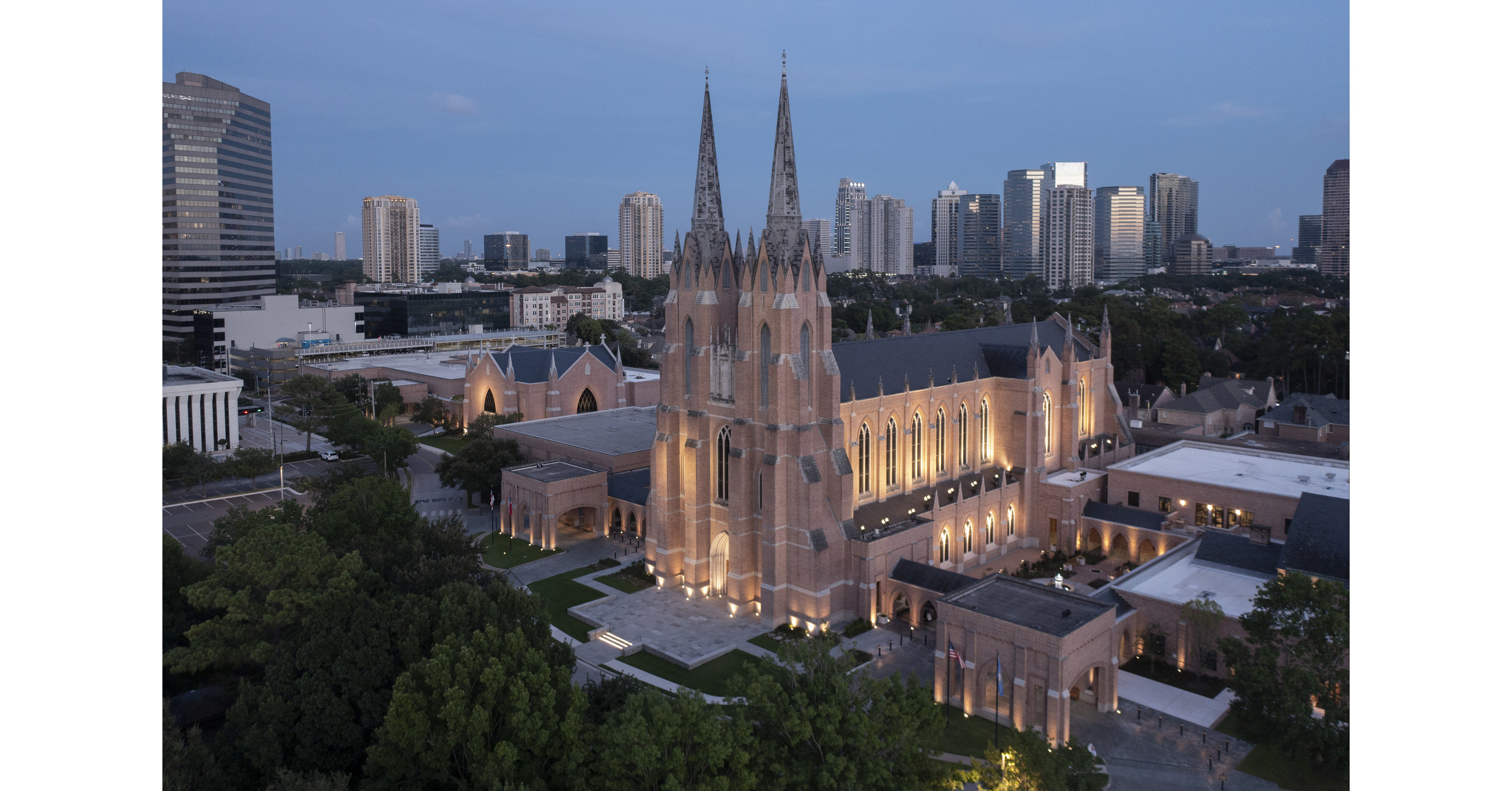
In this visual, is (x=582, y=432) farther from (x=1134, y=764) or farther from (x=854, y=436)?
(x=1134, y=764)

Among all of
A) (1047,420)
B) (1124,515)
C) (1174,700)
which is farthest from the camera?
(1047,420)

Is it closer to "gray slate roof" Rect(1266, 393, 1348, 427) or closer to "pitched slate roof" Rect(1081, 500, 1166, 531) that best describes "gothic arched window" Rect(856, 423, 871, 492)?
"pitched slate roof" Rect(1081, 500, 1166, 531)

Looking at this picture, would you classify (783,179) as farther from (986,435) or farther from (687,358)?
(986,435)

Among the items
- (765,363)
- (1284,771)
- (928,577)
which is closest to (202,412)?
(765,363)

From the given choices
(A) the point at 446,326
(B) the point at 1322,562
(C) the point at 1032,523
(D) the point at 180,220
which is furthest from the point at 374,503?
(D) the point at 180,220

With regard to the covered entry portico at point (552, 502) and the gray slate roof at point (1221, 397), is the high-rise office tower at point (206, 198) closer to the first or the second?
the covered entry portico at point (552, 502)
